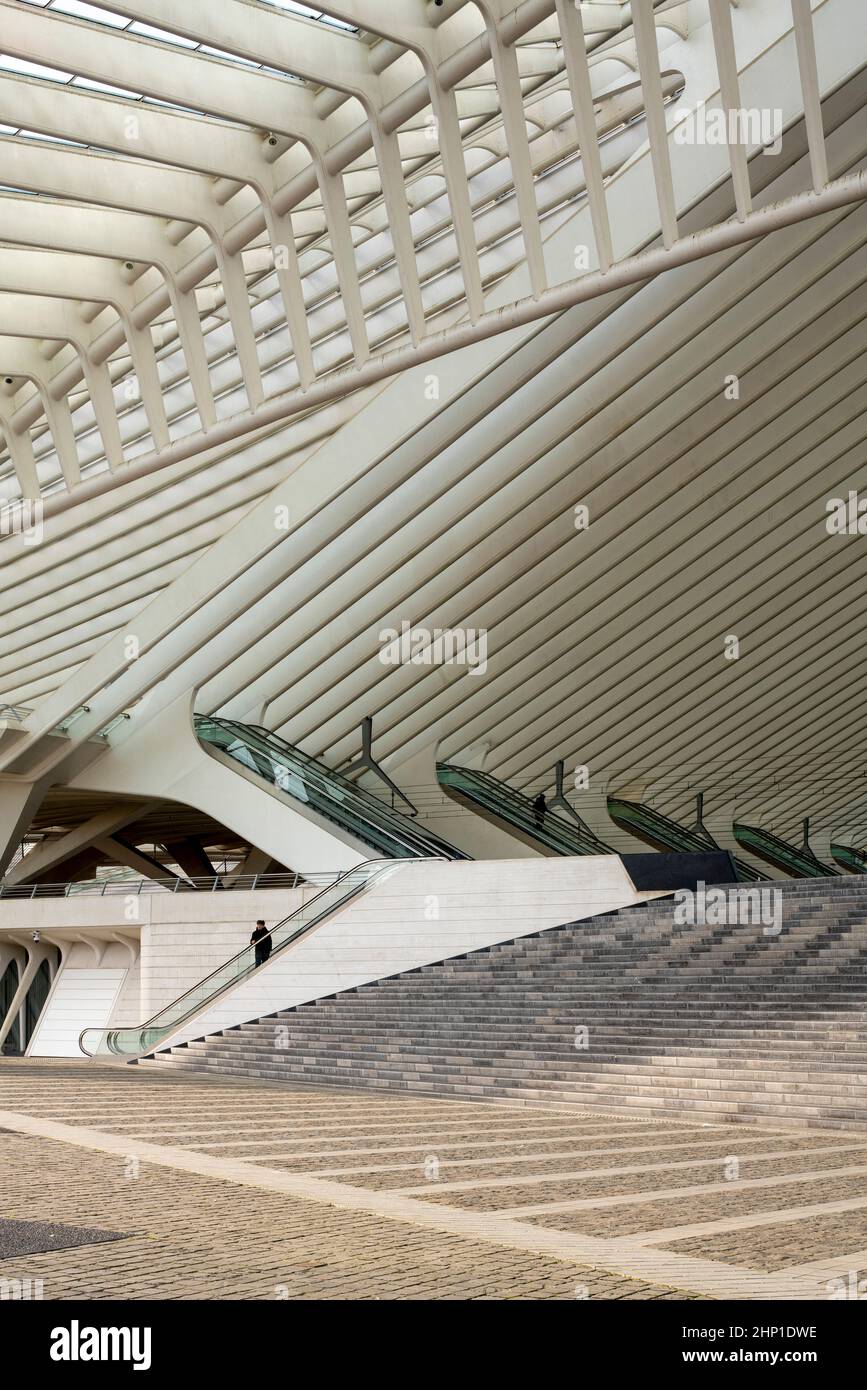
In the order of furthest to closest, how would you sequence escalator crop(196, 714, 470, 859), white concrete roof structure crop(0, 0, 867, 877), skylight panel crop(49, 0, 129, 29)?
escalator crop(196, 714, 470, 859)
white concrete roof structure crop(0, 0, 867, 877)
skylight panel crop(49, 0, 129, 29)

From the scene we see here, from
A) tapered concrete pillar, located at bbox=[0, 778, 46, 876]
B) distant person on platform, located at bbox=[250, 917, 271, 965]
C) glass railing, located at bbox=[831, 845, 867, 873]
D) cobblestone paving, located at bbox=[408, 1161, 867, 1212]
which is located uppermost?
tapered concrete pillar, located at bbox=[0, 778, 46, 876]

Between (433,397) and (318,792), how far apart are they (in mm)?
8968

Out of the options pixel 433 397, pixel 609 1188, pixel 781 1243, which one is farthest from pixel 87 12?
pixel 781 1243

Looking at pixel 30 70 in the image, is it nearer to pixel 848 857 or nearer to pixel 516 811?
pixel 516 811

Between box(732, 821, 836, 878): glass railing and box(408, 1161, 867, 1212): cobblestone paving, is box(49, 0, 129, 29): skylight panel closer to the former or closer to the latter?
box(408, 1161, 867, 1212): cobblestone paving

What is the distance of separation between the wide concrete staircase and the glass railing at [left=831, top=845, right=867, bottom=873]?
16714 mm

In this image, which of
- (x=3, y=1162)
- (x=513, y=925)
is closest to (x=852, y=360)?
(x=513, y=925)

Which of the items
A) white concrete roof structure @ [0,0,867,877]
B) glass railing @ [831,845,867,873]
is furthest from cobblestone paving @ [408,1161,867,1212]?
glass railing @ [831,845,867,873]

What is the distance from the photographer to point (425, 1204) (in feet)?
22.6

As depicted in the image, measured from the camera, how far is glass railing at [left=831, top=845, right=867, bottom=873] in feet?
111

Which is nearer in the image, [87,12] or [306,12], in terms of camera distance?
[87,12]

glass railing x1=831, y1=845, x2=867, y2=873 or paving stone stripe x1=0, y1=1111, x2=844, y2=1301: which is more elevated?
glass railing x1=831, y1=845, x2=867, y2=873

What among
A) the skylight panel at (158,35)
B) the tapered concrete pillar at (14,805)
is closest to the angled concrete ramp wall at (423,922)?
the tapered concrete pillar at (14,805)

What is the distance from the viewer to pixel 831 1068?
1206 centimetres
